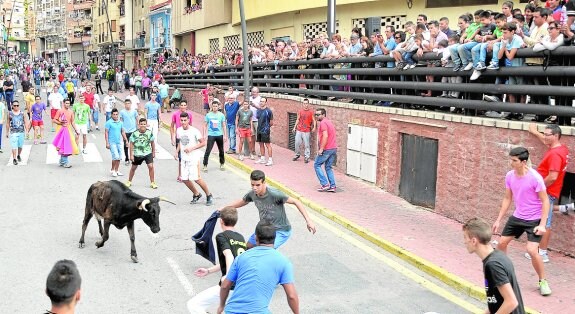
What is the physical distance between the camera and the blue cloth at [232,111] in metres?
18.6

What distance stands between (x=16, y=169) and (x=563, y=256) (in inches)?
527

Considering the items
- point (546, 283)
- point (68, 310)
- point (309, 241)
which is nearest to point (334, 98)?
point (309, 241)

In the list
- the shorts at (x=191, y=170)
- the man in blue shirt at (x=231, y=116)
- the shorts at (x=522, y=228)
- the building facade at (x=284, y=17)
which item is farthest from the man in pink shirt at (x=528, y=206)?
the man in blue shirt at (x=231, y=116)

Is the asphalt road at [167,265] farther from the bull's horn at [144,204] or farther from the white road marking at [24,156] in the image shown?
the white road marking at [24,156]

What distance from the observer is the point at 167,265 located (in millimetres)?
8891

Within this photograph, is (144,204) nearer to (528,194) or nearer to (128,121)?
(528,194)

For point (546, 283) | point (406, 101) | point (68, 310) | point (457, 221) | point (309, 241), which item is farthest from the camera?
point (406, 101)

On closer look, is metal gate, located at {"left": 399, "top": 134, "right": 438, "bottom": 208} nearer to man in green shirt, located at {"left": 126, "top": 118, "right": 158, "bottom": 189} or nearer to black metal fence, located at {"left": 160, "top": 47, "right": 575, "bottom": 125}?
black metal fence, located at {"left": 160, "top": 47, "right": 575, "bottom": 125}

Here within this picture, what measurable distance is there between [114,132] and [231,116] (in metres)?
4.12

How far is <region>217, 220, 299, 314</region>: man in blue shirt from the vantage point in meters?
4.87

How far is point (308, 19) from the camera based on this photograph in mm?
27500

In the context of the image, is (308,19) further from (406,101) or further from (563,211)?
(563,211)

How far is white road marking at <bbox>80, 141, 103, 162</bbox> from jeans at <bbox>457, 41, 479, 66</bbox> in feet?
36.1

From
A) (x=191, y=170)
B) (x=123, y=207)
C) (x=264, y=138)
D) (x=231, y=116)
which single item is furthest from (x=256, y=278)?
(x=231, y=116)
